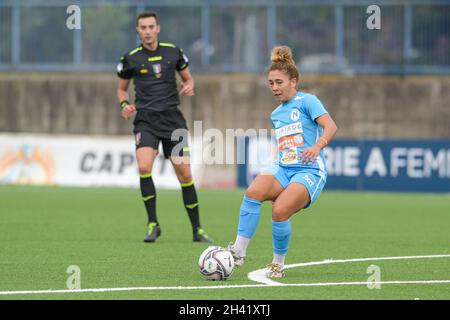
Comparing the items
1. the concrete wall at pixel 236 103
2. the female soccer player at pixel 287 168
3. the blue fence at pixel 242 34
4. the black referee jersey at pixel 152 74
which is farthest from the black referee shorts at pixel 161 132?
the blue fence at pixel 242 34

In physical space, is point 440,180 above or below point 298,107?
below

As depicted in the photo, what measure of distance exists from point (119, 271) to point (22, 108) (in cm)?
1861

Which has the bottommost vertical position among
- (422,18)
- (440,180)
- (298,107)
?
(440,180)

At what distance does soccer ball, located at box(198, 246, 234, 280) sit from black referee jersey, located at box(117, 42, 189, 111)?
3.96 metres

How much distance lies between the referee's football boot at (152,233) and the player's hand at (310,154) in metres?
3.52

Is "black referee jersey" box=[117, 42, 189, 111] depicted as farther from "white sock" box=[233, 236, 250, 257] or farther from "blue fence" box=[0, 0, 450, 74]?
"blue fence" box=[0, 0, 450, 74]

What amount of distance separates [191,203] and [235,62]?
15.0m

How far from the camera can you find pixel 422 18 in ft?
89.3

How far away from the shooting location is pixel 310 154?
909 centimetres

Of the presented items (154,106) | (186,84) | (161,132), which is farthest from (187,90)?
(161,132)
